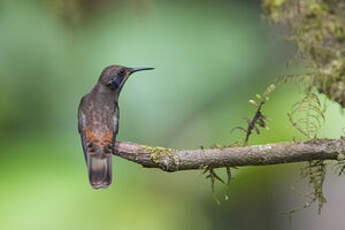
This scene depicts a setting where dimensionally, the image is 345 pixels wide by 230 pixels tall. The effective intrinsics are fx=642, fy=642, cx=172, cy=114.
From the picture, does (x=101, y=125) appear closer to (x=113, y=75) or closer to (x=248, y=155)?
(x=113, y=75)

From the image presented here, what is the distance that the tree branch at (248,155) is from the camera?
2.67 meters

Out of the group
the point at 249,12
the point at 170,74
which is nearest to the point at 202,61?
the point at 170,74

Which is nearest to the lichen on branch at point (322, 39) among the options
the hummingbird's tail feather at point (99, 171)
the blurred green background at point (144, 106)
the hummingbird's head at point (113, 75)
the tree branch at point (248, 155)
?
the blurred green background at point (144, 106)

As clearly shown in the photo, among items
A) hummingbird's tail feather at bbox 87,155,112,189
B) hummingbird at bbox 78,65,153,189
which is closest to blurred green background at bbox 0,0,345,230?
hummingbird at bbox 78,65,153,189

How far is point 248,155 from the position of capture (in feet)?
8.89

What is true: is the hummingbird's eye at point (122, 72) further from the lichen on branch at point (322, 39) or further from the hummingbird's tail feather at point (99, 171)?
the lichen on branch at point (322, 39)

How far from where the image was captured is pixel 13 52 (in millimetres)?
5574

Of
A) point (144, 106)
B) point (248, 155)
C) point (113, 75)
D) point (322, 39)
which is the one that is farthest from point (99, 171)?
point (144, 106)

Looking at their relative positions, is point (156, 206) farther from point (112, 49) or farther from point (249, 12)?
point (249, 12)

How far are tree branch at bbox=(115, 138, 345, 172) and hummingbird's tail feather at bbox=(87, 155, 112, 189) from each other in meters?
0.61

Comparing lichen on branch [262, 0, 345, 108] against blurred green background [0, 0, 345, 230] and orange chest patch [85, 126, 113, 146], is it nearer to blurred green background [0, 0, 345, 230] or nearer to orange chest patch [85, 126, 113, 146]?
blurred green background [0, 0, 345, 230]

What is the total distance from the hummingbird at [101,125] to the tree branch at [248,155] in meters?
0.62

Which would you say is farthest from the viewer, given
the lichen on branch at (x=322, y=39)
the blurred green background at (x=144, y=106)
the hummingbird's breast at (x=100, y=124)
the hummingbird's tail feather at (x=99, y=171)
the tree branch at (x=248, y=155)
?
the blurred green background at (x=144, y=106)

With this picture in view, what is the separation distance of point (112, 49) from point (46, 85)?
0.65 metres
